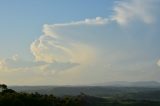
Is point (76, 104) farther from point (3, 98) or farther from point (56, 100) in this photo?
point (3, 98)

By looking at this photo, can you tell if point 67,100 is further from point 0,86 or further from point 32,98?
point 0,86

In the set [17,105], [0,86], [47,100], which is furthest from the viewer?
[0,86]

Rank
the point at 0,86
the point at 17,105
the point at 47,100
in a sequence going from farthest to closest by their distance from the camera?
1. the point at 0,86
2. the point at 47,100
3. the point at 17,105

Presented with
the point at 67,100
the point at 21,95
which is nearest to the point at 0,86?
the point at 21,95

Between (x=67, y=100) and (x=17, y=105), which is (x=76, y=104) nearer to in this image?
(x=67, y=100)

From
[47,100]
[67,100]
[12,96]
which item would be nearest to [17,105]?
[12,96]

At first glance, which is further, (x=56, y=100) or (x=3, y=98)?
(x=56, y=100)

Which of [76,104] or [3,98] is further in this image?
[76,104]
